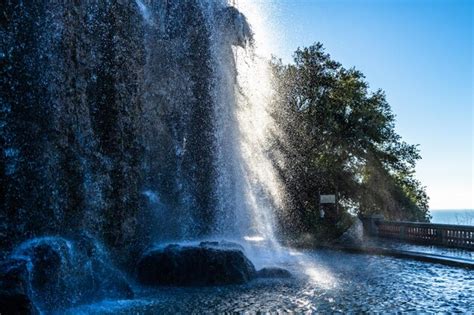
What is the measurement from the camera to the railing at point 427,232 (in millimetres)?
20047

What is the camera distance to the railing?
20047 millimetres

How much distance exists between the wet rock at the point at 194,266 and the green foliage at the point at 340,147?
733 inches

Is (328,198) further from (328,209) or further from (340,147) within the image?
(340,147)

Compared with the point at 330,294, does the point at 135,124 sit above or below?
above

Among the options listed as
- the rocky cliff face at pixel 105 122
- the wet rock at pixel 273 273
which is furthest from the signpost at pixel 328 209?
the wet rock at pixel 273 273

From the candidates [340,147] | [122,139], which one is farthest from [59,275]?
[340,147]

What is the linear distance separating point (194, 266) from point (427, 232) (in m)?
14.3

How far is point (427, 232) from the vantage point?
22.4m

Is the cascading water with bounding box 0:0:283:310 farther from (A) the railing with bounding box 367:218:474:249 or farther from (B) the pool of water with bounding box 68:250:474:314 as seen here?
(A) the railing with bounding box 367:218:474:249

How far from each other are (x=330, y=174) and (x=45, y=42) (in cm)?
2341

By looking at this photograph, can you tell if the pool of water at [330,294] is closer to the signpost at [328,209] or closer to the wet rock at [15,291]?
the wet rock at [15,291]

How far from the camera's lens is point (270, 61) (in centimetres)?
3678

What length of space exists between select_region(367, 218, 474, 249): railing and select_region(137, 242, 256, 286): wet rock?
11598 mm

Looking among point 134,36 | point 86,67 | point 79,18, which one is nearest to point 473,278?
point 86,67
